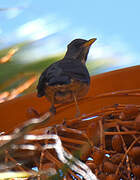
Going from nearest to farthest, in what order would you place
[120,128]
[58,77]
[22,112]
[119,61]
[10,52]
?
[10,52]
[119,61]
[120,128]
[22,112]
[58,77]

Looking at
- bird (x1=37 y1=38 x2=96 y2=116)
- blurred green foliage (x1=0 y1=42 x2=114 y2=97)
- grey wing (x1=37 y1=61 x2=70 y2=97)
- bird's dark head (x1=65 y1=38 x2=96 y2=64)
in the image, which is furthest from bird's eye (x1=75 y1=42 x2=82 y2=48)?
blurred green foliage (x1=0 y1=42 x2=114 y2=97)

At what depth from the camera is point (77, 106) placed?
1068 millimetres

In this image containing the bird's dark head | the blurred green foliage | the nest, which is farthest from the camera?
the bird's dark head

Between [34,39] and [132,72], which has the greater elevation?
[34,39]

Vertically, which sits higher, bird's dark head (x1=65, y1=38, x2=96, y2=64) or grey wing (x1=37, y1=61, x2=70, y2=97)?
bird's dark head (x1=65, y1=38, x2=96, y2=64)

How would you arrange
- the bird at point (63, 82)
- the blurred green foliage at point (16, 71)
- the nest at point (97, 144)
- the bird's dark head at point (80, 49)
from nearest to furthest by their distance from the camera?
the blurred green foliage at point (16, 71) < the nest at point (97, 144) < the bird at point (63, 82) < the bird's dark head at point (80, 49)

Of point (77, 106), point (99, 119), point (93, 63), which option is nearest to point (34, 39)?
point (93, 63)

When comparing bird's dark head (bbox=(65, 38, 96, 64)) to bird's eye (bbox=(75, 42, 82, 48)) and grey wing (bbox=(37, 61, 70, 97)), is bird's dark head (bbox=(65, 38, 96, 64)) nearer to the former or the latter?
bird's eye (bbox=(75, 42, 82, 48))

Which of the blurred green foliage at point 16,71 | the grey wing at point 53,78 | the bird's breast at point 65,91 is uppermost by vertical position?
the blurred green foliage at point 16,71

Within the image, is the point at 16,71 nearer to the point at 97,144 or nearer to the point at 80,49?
the point at 97,144

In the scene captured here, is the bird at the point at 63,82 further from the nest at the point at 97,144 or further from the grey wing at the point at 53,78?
the nest at the point at 97,144

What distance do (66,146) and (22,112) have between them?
1.27ft

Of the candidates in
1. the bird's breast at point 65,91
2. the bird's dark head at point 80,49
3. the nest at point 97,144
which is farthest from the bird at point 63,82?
the bird's dark head at point 80,49

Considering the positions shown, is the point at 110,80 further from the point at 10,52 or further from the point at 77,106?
the point at 10,52
